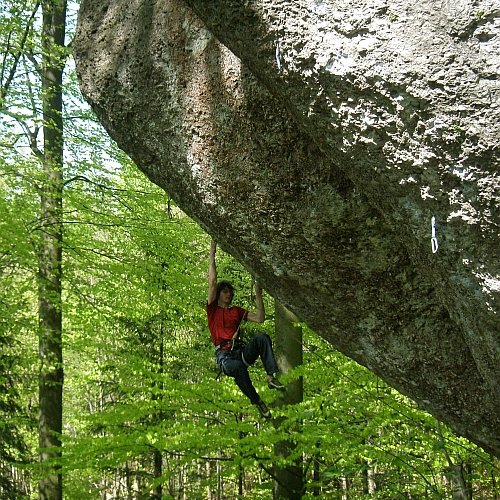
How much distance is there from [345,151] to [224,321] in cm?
359

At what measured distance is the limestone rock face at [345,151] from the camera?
88.7 inches

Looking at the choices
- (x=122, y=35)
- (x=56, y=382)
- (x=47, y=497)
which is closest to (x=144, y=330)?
(x=56, y=382)

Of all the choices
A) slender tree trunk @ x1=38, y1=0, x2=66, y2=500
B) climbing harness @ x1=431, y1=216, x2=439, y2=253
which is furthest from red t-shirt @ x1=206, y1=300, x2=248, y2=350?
slender tree trunk @ x1=38, y1=0, x2=66, y2=500

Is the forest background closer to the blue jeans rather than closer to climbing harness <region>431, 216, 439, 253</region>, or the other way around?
the blue jeans

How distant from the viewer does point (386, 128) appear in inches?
94.2

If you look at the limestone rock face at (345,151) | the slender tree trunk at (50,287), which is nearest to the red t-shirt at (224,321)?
the limestone rock face at (345,151)

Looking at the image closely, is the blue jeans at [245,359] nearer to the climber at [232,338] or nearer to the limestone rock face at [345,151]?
the climber at [232,338]

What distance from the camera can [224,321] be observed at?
5918 millimetres

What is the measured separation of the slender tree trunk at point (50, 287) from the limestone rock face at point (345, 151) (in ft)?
24.8

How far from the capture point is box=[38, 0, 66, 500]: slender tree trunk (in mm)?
10742

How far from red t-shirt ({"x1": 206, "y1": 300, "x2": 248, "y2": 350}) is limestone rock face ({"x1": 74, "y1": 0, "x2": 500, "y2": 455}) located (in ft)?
6.96

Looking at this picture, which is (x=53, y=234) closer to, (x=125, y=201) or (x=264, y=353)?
(x=125, y=201)

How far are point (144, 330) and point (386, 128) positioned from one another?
13.4 m

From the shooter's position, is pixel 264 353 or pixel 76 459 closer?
pixel 264 353
